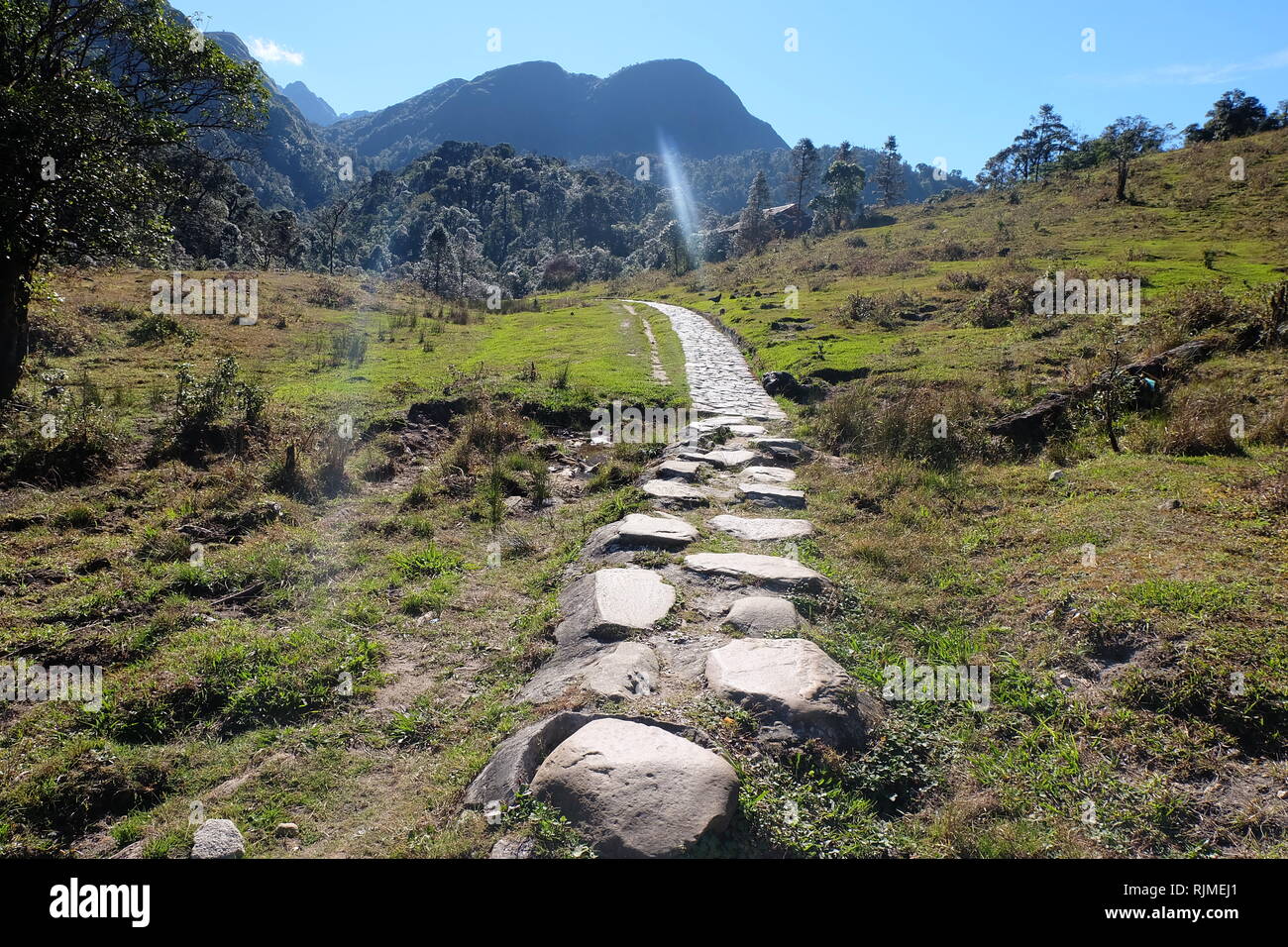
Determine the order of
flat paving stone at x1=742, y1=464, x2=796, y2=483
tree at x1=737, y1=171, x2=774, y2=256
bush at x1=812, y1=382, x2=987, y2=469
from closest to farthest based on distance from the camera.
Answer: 1. flat paving stone at x1=742, y1=464, x2=796, y2=483
2. bush at x1=812, y1=382, x2=987, y2=469
3. tree at x1=737, y1=171, x2=774, y2=256

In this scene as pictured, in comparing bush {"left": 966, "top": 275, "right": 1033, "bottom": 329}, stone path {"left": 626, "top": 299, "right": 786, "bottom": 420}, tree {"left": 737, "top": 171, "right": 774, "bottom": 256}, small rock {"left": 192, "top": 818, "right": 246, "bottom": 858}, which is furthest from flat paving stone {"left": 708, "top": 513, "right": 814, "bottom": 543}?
tree {"left": 737, "top": 171, "right": 774, "bottom": 256}

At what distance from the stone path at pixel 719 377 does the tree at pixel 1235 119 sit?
54.1m

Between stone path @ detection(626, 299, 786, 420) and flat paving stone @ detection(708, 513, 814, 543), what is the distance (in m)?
5.17

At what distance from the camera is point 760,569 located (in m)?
5.54

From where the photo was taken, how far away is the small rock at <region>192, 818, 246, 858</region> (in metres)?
3.02

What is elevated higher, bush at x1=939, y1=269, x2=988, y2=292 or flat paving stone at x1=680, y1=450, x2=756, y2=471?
bush at x1=939, y1=269, x2=988, y2=292

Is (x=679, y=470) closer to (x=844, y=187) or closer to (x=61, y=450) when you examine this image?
(x=61, y=450)

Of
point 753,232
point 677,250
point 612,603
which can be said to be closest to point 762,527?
point 612,603

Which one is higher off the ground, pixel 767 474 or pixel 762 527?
pixel 767 474

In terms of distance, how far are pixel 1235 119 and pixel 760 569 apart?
235 feet

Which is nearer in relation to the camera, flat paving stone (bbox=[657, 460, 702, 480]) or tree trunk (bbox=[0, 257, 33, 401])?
flat paving stone (bbox=[657, 460, 702, 480])

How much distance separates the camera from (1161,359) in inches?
353

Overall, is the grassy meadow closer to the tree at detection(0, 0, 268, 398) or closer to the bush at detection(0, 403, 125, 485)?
the bush at detection(0, 403, 125, 485)

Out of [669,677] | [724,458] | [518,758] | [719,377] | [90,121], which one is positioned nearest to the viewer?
[518,758]
